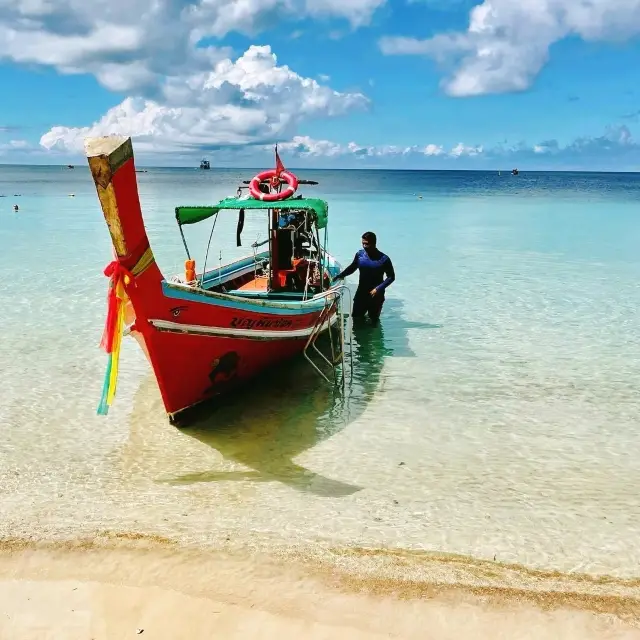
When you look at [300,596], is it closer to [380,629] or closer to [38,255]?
[380,629]

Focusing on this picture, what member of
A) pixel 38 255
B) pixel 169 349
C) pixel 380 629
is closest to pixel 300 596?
pixel 380 629

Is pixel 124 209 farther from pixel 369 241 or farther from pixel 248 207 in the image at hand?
pixel 369 241

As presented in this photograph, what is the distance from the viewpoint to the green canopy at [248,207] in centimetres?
935

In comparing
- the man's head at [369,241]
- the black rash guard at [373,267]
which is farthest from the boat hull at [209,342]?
the man's head at [369,241]

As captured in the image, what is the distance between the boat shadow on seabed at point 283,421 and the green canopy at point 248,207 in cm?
256

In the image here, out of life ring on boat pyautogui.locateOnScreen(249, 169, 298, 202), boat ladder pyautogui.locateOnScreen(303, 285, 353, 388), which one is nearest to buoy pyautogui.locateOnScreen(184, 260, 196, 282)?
life ring on boat pyautogui.locateOnScreen(249, 169, 298, 202)

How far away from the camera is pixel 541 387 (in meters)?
9.34

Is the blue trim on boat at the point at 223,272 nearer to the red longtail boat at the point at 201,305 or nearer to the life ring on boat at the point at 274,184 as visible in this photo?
the red longtail boat at the point at 201,305

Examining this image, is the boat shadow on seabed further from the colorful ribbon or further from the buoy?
the buoy

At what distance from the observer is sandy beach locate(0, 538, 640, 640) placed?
417 centimetres

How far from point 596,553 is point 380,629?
225cm

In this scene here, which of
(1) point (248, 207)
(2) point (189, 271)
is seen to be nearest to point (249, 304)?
(1) point (248, 207)

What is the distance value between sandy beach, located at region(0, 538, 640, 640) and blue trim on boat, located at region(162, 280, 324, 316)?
9.03 feet

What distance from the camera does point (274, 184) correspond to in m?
11.5
